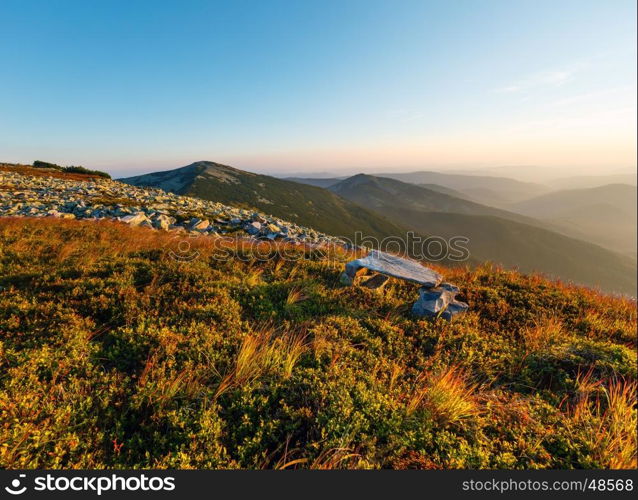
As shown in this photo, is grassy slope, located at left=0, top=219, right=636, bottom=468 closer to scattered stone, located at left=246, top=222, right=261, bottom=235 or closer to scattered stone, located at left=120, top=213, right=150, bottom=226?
scattered stone, located at left=120, top=213, right=150, bottom=226

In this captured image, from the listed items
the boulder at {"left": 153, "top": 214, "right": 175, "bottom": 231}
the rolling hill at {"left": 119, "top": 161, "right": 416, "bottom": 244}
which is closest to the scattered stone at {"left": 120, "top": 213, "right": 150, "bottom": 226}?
the boulder at {"left": 153, "top": 214, "right": 175, "bottom": 231}

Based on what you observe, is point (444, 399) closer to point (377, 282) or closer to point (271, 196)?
point (377, 282)

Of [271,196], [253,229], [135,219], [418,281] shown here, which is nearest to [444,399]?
[418,281]

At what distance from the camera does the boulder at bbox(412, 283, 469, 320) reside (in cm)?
687

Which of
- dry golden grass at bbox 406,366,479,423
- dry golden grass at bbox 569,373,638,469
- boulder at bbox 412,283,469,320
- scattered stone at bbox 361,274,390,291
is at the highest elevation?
scattered stone at bbox 361,274,390,291

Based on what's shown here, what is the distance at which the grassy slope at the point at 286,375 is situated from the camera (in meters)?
3.35

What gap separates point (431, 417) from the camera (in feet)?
12.9

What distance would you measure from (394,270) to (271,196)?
396 ft

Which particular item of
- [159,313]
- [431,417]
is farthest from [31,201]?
[431,417]

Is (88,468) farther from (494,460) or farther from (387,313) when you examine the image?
(387,313)

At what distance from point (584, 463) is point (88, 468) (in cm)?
605

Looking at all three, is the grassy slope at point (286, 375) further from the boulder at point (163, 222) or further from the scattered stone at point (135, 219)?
the boulder at point (163, 222)

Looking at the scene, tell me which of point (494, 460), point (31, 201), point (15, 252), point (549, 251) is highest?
point (31, 201)

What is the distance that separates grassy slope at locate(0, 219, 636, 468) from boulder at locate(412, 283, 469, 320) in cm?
38
